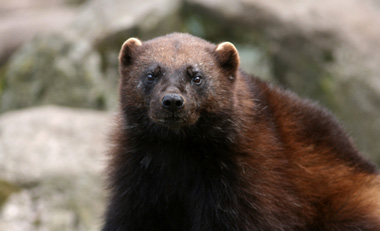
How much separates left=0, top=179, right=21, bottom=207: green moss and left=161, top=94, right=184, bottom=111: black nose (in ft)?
11.1

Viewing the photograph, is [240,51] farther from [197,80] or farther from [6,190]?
[197,80]

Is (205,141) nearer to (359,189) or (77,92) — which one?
(359,189)

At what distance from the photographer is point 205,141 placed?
15.0ft

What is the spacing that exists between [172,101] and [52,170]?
3.44m

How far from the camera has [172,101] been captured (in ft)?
13.6

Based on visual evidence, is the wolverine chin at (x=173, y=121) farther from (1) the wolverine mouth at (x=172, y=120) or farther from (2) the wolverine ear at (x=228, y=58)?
(2) the wolverine ear at (x=228, y=58)

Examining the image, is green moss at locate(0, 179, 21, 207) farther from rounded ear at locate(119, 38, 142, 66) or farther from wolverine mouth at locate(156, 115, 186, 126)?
wolverine mouth at locate(156, 115, 186, 126)

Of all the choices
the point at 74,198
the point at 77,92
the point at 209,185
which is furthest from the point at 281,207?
the point at 77,92

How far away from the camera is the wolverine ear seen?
4746 mm

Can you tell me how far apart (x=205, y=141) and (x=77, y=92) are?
558cm

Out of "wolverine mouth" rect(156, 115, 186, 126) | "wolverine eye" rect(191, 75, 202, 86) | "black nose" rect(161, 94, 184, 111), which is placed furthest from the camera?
"wolverine eye" rect(191, 75, 202, 86)

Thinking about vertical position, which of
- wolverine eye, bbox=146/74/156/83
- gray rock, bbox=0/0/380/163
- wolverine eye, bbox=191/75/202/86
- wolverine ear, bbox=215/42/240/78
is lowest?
wolverine eye, bbox=146/74/156/83

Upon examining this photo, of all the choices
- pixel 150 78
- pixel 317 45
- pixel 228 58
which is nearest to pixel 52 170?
pixel 150 78

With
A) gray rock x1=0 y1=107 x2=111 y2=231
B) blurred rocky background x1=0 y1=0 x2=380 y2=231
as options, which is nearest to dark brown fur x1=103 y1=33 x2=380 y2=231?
gray rock x1=0 y1=107 x2=111 y2=231
